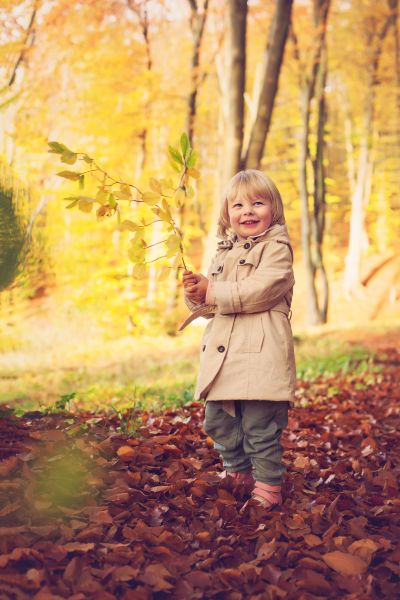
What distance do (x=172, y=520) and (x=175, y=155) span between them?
143 cm

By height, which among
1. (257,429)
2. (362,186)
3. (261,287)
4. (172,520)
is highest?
(362,186)

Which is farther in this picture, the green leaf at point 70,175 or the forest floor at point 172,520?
the green leaf at point 70,175

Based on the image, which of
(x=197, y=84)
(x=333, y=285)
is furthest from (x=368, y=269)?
(x=197, y=84)

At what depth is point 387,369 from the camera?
7715mm

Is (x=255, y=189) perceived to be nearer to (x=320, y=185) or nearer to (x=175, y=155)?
(x=175, y=155)

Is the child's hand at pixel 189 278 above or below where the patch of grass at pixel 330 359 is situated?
above

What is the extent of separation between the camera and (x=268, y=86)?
7902 millimetres

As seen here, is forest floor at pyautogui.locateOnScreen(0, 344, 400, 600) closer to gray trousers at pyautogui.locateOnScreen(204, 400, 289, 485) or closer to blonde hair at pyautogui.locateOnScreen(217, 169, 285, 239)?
gray trousers at pyautogui.locateOnScreen(204, 400, 289, 485)

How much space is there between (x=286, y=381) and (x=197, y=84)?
30.9 ft

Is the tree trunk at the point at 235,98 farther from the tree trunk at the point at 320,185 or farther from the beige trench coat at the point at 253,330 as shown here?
the tree trunk at the point at 320,185

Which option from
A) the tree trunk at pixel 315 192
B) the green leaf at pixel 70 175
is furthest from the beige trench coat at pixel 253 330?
the tree trunk at pixel 315 192

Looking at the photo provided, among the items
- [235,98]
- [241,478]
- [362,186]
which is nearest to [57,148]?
[241,478]

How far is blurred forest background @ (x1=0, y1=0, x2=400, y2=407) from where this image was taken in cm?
545

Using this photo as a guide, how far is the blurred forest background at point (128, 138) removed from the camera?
5445 millimetres
